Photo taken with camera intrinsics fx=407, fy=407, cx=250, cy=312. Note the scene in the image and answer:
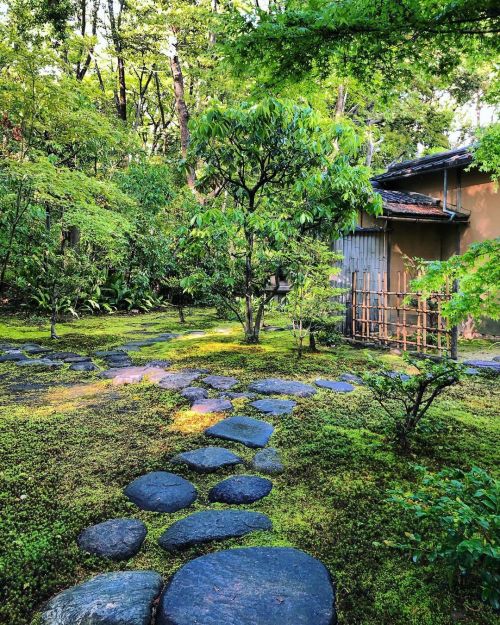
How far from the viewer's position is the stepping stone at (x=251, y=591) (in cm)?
133

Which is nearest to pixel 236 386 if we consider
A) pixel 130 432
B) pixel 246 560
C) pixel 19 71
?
pixel 130 432

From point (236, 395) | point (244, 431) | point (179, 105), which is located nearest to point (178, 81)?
point (179, 105)

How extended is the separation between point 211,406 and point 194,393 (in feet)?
1.44

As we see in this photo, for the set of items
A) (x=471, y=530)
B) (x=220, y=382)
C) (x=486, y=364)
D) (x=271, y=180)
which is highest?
(x=271, y=180)

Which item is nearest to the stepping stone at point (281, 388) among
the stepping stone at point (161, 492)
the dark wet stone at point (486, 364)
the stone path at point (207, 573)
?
the stone path at point (207, 573)

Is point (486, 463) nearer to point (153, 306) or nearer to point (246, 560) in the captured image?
point (246, 560)

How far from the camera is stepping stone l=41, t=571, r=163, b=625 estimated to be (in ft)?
4.36

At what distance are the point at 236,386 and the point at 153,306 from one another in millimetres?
9863

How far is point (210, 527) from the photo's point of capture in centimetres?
188

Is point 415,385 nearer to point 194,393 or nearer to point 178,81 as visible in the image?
point 194,393

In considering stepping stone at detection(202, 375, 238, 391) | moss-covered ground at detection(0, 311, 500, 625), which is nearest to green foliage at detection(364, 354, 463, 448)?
moss-covered ground at detection(0, 311, 500, 625)

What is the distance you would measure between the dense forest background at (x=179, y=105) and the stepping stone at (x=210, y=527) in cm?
241

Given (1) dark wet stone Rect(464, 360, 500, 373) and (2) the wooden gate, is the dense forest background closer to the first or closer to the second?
(2) the wooden gate

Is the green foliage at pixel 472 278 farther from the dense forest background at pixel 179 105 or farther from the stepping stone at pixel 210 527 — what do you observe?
the stepping stone at pixel 210 527
